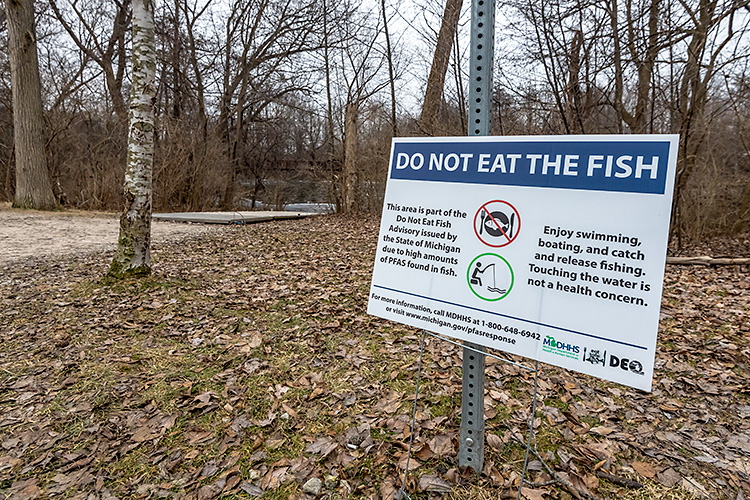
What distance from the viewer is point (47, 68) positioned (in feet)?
56.0

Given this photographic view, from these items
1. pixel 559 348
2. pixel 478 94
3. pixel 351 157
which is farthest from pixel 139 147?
pixel 351 157

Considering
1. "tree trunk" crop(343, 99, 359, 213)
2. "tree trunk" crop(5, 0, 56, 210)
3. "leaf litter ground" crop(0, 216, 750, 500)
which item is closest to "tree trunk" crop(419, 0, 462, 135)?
"tree trunk" crop(343, 99, 359, 213)

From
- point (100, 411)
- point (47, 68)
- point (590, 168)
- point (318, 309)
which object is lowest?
point (100, 411)

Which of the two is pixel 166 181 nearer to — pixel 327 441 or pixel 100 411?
pixel 100 411

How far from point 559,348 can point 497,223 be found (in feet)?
1.72

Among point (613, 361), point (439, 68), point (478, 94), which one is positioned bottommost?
point (613, 361)

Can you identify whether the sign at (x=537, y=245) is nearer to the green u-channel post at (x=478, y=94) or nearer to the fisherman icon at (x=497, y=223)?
the fisherman icon at (x=497, y=223)

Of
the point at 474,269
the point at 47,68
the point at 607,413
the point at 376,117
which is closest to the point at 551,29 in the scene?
the point at 376,117

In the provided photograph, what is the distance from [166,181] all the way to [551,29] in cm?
1263

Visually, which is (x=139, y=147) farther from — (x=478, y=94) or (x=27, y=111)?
(x=27, y=111)

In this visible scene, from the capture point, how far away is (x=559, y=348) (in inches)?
61.6

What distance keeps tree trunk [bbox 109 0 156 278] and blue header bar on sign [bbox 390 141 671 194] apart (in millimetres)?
3851

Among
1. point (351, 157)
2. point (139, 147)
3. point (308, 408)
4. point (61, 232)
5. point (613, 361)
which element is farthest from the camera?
point (351, 157)

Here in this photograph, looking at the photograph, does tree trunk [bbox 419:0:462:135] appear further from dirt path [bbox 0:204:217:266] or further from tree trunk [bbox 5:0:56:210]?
tree trunk [bbox 5:0:56:210]
